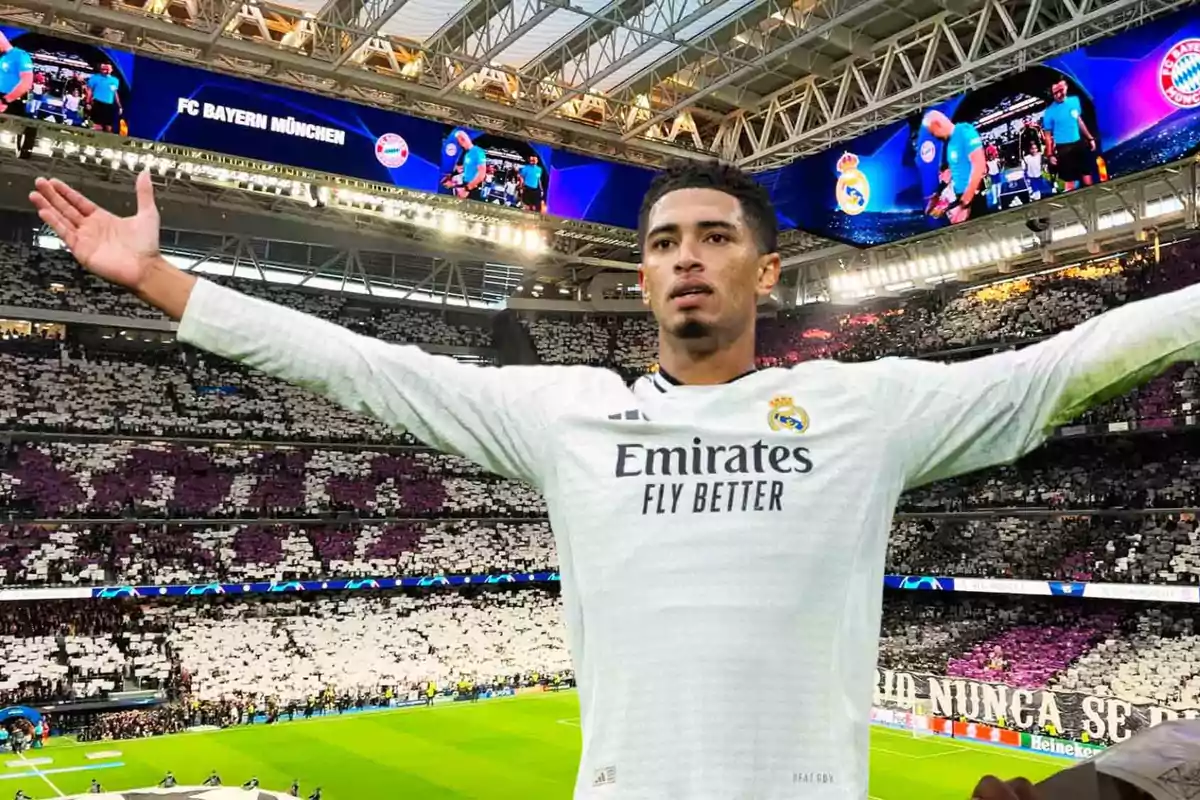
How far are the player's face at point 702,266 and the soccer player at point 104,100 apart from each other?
86.7 ft

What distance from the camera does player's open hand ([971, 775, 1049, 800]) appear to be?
5.99ft

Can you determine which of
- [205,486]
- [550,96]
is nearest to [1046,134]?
[550,96]

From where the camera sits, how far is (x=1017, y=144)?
2386 cm

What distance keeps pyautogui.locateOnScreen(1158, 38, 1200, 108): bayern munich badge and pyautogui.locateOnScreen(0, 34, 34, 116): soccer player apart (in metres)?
26.5

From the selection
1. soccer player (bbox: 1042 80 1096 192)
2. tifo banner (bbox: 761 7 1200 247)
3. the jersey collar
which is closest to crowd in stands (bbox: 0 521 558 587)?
tifo banner (bbox: 761 7 1200 247)

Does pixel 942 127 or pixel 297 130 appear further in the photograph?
pixel 297 130

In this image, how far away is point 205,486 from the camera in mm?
40531

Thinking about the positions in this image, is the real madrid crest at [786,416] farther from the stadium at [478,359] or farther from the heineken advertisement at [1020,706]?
the heineken advertisement at [1020,706]

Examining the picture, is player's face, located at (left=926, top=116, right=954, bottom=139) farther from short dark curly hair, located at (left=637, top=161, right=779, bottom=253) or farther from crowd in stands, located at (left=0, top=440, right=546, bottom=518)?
short dark curly hair, located at (left=637, top=161, right=779, bottom=253)

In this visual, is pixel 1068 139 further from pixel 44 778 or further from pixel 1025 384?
pixel 44 778

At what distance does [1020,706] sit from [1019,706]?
36 mm

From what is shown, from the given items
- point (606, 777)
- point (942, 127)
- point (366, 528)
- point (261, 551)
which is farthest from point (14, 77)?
point (606, 777)

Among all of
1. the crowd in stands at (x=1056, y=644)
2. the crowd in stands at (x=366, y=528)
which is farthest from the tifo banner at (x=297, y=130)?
the crowd in stands at (x=1056, y=644)

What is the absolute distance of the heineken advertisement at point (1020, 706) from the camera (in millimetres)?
23766
